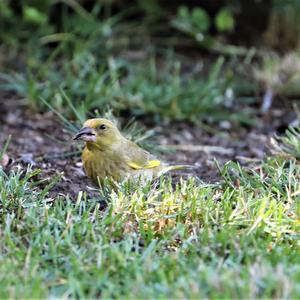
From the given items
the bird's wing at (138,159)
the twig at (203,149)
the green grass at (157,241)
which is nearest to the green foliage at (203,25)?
the twig at (203,149)

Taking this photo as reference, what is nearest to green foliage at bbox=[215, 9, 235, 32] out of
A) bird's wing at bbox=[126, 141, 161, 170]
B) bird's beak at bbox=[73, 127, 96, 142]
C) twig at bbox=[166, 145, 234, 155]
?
twig at bbox=[166, 145, 234, 155]

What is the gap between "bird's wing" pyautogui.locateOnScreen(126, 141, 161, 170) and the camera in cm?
544

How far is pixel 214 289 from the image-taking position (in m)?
3.45

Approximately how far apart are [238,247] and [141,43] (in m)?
5.28

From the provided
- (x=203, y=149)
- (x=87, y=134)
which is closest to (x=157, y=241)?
(x=87, y=134)

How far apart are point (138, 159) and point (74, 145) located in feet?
2.98

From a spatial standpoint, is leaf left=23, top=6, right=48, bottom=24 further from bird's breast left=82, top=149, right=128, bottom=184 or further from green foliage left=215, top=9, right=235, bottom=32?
bird's breast left=82, top=149, right=128, bottom=184

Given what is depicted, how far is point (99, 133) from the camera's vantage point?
5430mm

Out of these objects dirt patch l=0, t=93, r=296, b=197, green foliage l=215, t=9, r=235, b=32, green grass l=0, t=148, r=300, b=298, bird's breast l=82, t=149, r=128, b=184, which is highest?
green foliage l=215, t=9, r=235, b=32

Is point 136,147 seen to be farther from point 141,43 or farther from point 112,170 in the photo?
point 141,43

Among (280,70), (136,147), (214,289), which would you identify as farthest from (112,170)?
(280,70)

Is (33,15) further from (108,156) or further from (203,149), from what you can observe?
(108,156)

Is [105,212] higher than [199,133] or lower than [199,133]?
higher

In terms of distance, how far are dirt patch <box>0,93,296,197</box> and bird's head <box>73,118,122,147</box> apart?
1.02 ft
